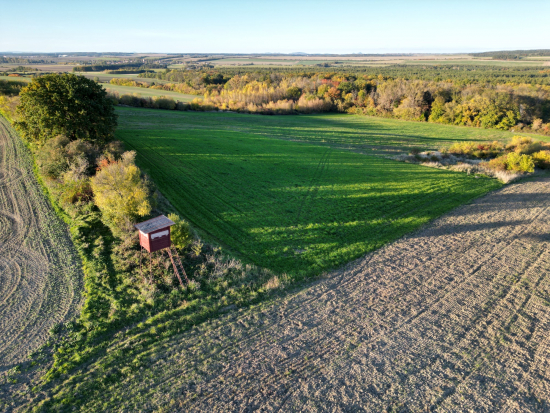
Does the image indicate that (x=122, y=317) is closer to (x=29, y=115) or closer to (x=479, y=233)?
(x=479, y=233)

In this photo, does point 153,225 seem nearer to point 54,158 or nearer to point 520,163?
point 54,158

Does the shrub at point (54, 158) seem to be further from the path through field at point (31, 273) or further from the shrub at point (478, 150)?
the shrub at point (478, 150)

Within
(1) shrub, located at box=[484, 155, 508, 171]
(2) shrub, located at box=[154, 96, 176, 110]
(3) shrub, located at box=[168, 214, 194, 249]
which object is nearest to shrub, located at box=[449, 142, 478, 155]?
(1) shrub, located at box=[484, 155, 508, 171]

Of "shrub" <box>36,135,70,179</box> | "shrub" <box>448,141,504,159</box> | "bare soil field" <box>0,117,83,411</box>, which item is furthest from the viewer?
"shrub" <box>448,141,504,159</box>

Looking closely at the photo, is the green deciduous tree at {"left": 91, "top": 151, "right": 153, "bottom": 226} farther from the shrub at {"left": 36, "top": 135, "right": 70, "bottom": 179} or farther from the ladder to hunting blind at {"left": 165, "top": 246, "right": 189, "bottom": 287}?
A: the shrub at {"left": 36, "top": 135, "right": 70, "bottom": 179}

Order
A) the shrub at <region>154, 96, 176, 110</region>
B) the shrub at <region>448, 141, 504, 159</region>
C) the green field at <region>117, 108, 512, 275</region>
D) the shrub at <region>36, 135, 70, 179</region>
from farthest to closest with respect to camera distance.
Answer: the shrub at <region>154, 96, 176, 110</region> → the shrub at <region>448, 141, 504, 159</region> → the shrub at <region>36, 135, 70, 179</region> → the green field at <region>117, 108, 512, 275</region>

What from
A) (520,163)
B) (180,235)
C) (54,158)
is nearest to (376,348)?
(180,235)

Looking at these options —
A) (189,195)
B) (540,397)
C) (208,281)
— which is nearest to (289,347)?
(208,281)
